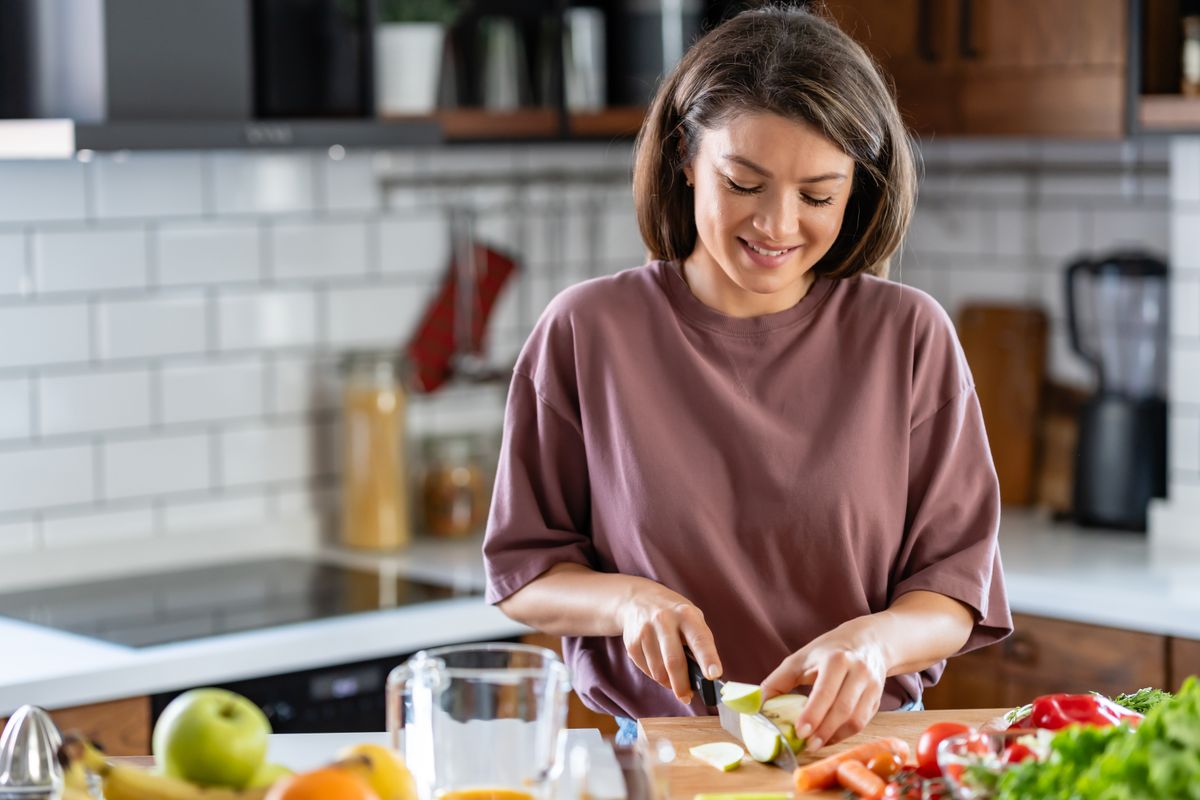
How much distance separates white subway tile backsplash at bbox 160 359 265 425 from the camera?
3.10 meters

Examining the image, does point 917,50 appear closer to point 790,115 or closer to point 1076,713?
point 790,115

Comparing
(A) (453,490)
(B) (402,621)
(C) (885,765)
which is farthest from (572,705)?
(C) (885,765)

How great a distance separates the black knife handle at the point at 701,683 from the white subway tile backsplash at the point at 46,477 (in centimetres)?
165

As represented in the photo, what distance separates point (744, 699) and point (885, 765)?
0.45ft

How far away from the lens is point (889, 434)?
174 centimetres

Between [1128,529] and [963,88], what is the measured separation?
33.2 inches

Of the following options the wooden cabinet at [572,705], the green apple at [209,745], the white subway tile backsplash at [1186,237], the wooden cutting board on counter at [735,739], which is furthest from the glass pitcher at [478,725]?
the white subway tile backsplash at [1186,237]

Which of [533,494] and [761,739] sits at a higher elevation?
[533,494]

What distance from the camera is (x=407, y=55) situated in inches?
120

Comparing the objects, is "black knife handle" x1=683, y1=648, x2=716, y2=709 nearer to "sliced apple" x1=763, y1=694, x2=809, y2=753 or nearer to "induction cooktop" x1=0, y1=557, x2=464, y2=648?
"sliced apple" x1=763, y1=694, x2=809, y2=753

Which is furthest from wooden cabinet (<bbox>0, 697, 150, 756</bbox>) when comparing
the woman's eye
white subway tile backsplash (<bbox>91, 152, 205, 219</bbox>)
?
the woman's eye

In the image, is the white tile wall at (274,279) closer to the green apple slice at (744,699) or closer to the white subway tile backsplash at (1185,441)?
the white subway tile backsplash at (1185,441)

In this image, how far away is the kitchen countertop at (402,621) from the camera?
2.42 metres

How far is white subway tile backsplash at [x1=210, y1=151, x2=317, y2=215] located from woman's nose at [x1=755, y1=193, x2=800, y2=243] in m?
1.67
